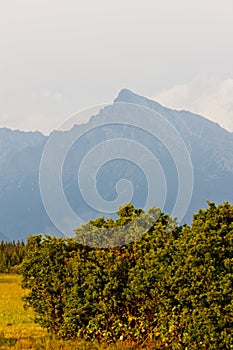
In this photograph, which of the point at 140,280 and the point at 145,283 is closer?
the point at 145,283

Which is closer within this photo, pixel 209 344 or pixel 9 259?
pixel 209 344

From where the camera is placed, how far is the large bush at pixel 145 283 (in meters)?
10.3

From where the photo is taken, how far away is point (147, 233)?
12.1 m

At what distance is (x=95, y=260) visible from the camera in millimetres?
12438

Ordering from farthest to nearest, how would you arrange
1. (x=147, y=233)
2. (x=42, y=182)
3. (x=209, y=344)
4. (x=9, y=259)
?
(x=9, y=259), (x=42, y=182), (x=147, y=233), (x=209, y=344)

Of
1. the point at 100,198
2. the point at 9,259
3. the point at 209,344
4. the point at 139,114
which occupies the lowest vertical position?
the point at 209,344

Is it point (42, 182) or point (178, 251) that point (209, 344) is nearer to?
point (178, 251)

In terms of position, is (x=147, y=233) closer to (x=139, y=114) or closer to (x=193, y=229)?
(x=193, y=229)

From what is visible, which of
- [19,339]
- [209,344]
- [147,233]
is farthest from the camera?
[19,339]

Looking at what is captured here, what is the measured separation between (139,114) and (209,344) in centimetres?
807

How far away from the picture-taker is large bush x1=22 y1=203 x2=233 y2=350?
10.3 meters

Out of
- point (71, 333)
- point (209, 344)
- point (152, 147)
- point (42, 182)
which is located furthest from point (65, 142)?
point (209, 344)

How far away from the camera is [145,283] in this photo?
36.6 ft

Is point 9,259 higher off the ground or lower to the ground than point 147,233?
higher
